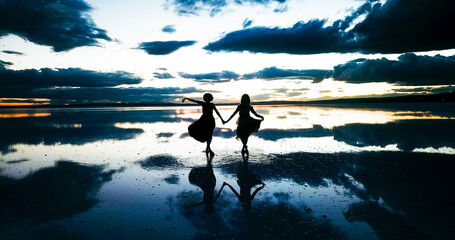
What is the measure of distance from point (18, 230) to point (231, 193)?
4320 millimetres

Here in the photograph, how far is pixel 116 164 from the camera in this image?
1055 cm

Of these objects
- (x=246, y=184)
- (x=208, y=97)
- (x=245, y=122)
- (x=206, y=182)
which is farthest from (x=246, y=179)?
(x=208, y=97)

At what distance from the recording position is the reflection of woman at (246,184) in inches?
261

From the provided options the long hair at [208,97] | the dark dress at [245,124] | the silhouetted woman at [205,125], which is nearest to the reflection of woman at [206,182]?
the silhouetted woman at [205,125]

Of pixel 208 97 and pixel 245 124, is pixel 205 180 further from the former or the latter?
pixel 208 97

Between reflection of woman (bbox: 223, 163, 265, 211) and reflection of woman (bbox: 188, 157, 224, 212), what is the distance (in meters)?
0.54

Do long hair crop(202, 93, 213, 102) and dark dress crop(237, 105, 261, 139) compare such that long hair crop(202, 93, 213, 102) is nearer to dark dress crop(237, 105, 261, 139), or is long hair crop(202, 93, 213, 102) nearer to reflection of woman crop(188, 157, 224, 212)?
dark dress crop(237, 105, 261, 139)

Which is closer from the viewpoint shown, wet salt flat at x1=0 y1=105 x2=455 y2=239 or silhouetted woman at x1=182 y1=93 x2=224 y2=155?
wet salt flat at x1=0 y1=105 x2=455 y2=239

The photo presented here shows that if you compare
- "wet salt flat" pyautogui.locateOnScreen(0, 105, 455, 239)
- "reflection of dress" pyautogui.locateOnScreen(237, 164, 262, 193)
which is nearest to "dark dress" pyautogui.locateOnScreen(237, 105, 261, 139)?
"wet salt flat" pyautogui.locateOnScreen(0, 105, 455, 239)

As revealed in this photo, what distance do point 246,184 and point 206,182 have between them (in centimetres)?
113

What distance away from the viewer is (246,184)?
26.0 ft

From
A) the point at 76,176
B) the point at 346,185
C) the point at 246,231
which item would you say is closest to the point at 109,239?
the point at 246,231

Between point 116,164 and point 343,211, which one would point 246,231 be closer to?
point 343,211

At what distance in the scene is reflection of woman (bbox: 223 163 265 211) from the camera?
6.63 meters
